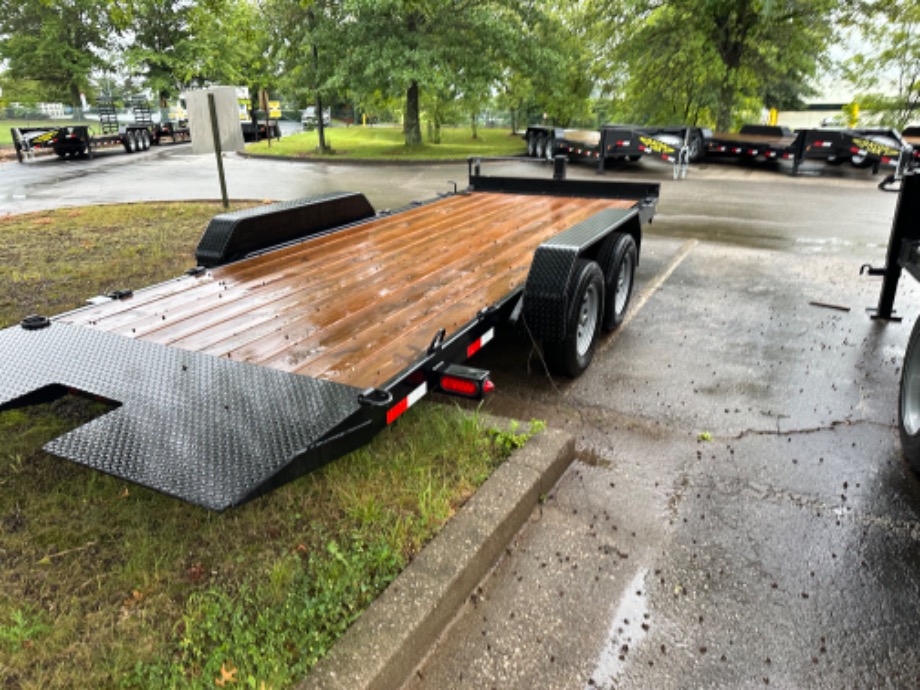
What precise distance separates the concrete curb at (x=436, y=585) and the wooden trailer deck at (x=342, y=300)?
0.74 m

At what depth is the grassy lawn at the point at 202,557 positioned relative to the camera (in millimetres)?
2129

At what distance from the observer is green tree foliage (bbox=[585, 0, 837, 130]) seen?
70.1 feet

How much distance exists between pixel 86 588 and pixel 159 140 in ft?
103

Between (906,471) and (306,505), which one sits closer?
(306,505)

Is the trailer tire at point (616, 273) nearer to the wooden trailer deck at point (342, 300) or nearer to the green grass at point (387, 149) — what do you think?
the wooden trailer deck at point (342, 300)

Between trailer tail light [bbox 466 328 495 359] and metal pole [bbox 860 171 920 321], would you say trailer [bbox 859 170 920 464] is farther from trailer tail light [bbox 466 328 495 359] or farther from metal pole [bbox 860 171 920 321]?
trailer tail light [bbox 466 328 495 359]

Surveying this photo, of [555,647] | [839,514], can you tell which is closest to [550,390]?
[839,514]

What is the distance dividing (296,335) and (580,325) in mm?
2044

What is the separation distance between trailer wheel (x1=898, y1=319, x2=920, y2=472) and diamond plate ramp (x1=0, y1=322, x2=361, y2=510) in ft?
9.68

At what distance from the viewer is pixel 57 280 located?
22.0ft

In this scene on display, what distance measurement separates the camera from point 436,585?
243cm

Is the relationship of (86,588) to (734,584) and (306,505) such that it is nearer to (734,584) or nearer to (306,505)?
(306,505)

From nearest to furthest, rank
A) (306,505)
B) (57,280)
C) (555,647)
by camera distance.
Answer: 1. (555,647)
2. (306,505)
3. (57,280)

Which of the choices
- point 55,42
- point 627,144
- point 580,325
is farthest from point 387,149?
point 55,42
